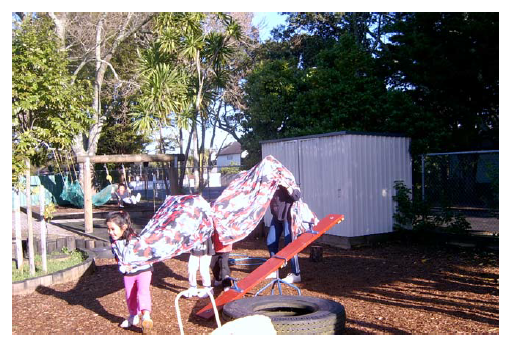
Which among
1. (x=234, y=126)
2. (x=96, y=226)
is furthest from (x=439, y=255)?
(x=234, y=126)

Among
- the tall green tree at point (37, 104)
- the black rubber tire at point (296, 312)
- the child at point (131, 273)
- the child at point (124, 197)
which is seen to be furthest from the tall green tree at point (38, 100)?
the child at point (124, 197)

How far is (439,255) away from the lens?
30.9 ft

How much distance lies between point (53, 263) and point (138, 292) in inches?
179

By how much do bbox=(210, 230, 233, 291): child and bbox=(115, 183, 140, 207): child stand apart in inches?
503

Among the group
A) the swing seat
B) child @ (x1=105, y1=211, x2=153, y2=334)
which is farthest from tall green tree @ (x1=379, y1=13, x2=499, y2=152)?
the swing seat

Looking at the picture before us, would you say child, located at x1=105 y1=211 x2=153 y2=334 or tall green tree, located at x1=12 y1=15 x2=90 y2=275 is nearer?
child, located at x1=105 y1=211 x2=153 y2=334

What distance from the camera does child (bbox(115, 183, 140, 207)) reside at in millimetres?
19547

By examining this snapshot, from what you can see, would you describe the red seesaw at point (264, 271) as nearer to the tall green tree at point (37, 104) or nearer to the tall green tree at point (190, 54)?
the tall green tree at point (37, 104)

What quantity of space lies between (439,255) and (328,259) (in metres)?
2.14

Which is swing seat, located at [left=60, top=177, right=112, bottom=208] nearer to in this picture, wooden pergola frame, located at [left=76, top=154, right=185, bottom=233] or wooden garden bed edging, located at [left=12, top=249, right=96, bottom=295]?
wooden pergola frame, located at [left=76, top=154, right=185, bottom=233]

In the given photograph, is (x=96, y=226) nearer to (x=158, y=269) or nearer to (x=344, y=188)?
A: (x=158, y=269)

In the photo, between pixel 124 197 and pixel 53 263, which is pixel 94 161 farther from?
pixel 124 197

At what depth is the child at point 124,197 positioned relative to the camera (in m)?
19.5

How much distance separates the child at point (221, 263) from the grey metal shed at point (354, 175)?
3.92m
